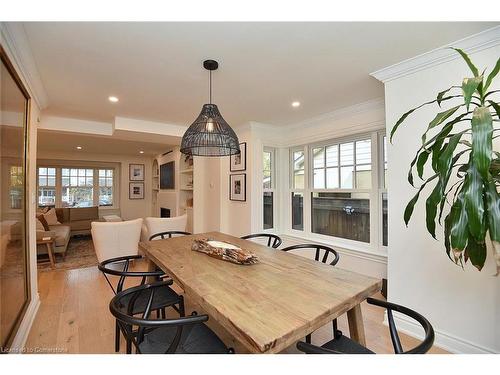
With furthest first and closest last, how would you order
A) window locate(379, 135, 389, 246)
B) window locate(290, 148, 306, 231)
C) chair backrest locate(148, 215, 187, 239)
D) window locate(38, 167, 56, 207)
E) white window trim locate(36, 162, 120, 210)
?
white window trim locate(36, 162, 120, 210), window locate(38, 167, 56, 207), window locate(290, 148, 306, 231), chair backrest locate(148, 215, 187, 239), window locate(379, 135, 389, 246)

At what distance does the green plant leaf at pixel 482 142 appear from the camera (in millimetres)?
995

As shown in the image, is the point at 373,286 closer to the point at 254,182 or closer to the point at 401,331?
the point at 401,331

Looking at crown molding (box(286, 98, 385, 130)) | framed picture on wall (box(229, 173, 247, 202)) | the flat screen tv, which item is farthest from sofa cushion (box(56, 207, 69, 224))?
A: crown molding (box(286, 98, 385, 130))

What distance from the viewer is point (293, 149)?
3869mm

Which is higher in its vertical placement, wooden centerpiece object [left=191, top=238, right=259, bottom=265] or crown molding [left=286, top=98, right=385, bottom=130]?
crown molding [left=286, top=98, right=385, bottom=130]

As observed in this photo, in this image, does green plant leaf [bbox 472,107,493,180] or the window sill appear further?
the window sill

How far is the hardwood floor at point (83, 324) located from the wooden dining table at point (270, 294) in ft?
2.23

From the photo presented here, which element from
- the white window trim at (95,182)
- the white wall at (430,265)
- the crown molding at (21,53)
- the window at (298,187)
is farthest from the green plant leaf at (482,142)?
the white window trim at (95,182)

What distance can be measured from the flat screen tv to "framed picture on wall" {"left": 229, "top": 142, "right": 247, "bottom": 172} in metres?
2.19

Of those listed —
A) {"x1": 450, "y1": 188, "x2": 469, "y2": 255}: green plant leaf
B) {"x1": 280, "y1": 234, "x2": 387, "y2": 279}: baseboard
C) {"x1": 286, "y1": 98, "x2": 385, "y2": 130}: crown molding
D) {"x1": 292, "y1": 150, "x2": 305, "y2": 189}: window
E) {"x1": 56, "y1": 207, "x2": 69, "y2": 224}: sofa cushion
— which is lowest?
{"x1": 280, "y1": 234, "x2": 387, "y2": 279}: baseboard

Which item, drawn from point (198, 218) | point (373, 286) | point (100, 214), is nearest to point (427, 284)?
point (373, 286)

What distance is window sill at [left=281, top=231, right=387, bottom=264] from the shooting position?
9.03ft

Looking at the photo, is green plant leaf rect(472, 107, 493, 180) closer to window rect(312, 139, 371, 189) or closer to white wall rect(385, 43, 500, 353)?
white wall rect(385, 43, 500, 353)
